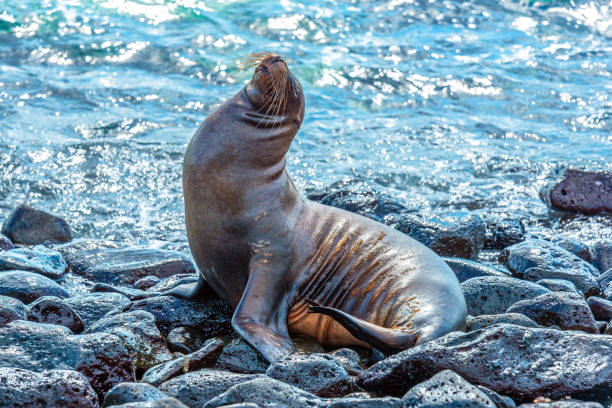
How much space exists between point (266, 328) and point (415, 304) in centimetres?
109

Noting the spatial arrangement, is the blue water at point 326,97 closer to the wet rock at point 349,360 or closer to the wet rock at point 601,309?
the wet rock at point 601,309

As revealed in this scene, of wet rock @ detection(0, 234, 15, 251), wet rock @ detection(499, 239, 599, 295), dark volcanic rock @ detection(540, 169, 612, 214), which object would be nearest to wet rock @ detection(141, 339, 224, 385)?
wet rock @ detection(499, 239, 599, 295)

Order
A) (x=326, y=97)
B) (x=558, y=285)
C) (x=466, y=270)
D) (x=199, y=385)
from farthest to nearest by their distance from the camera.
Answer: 1. (x=326, y=97)
2. (x=466, y=270)
3. (x=558, y=285)
4. (x=199, y=385)

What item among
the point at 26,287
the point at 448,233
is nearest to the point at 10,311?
the point at 26,287

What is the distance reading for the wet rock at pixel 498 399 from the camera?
13.0ft

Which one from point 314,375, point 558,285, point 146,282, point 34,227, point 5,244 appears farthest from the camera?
point 34,227

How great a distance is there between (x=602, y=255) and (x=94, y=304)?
5893 mm

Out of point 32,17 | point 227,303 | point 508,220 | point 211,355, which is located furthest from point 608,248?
point 32,17

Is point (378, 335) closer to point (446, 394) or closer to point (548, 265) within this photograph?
point (446, 394)

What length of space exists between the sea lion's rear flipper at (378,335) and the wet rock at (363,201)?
5.01 m

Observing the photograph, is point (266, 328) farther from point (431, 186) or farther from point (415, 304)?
point (431, 186)

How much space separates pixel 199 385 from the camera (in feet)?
14.1

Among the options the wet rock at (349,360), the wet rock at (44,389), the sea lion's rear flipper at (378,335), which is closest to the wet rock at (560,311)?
the sea lion's rear flipper at (378,335)

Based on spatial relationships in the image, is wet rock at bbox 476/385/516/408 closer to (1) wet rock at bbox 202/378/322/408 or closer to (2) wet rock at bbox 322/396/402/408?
(2) wet rock at bbox 322/396/402/408
